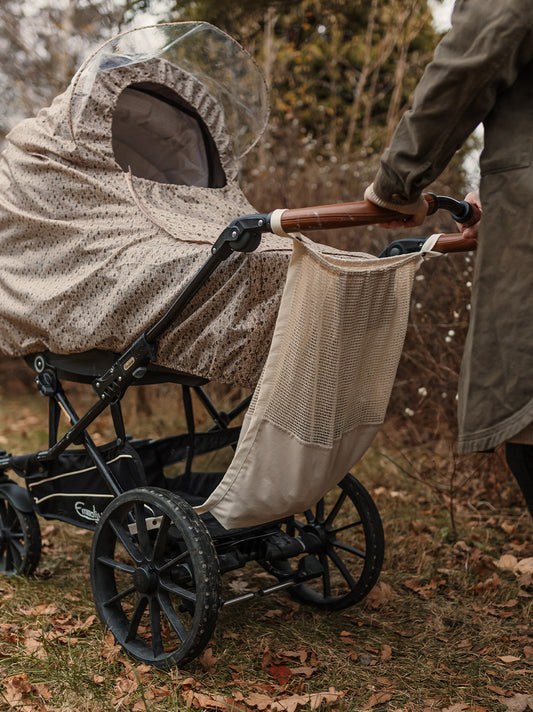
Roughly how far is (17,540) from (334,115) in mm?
4908

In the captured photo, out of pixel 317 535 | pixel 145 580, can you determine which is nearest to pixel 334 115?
pixel 317 535

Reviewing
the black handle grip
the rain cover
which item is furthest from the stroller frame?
the black handle grip

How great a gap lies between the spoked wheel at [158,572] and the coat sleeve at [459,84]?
47.4 inches

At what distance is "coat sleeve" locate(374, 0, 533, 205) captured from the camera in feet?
4.93

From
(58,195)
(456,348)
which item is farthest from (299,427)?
(456,348)

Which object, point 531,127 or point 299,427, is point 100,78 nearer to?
point 299,427

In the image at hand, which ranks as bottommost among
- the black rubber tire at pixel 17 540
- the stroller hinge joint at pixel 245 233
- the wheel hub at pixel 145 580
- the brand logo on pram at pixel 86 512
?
the black rubber tire at pixel 17 540

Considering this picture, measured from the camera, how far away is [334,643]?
265cm

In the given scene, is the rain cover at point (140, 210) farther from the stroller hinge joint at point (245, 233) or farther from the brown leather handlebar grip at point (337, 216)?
the brown leather handlebar grip at point (337, 216)

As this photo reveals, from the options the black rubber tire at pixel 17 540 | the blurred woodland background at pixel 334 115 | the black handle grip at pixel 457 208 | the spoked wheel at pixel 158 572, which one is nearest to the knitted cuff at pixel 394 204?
the black handle grip at pixel 457 208

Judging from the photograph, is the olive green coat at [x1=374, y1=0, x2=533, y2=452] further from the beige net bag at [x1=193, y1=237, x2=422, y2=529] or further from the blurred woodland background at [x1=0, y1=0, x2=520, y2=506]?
the blurred woodland background at [x1=0, y1=0, x2=520, y2=506]

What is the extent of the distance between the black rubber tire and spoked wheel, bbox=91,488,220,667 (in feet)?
1.91

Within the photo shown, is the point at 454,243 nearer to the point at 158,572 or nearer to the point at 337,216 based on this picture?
the point at 337,216

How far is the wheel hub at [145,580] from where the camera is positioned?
92.6 inches
